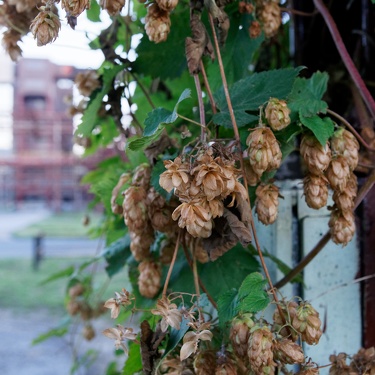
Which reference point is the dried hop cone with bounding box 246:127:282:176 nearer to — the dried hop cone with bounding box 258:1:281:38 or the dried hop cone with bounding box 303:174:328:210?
the dried hop cone with bounding box 303:174:328:210

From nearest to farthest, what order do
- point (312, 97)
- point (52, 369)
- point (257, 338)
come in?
point (257, 338) → point (312, 97) → point (52, 369)

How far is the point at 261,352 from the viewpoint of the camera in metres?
0.29

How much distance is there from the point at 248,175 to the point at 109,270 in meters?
0.27

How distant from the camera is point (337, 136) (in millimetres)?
371

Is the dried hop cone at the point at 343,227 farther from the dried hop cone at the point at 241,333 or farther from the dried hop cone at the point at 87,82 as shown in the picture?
the dried hop cone at the point at 87,82

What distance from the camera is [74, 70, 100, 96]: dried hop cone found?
521mm

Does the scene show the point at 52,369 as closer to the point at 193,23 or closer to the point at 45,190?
the point at 193,23

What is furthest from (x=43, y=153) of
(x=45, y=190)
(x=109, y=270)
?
(x=109, y=270)

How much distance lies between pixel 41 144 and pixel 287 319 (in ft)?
37.6

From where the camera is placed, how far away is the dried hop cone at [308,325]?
315mm

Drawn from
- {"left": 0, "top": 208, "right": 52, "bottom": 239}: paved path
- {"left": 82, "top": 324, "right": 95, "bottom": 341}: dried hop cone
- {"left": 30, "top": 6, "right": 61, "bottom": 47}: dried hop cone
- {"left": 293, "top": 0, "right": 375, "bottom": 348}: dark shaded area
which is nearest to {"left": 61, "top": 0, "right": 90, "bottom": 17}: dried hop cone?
{"left": 30, "top": 6, "right": 61, "bottom": 47}: dried hop cone

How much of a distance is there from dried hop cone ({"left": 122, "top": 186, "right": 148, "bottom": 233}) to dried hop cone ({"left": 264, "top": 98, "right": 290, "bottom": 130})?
0.11m

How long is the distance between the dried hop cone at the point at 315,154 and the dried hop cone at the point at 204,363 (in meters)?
0.15

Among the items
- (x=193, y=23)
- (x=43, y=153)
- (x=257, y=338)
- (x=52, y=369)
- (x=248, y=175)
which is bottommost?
(x=52, y=369)
